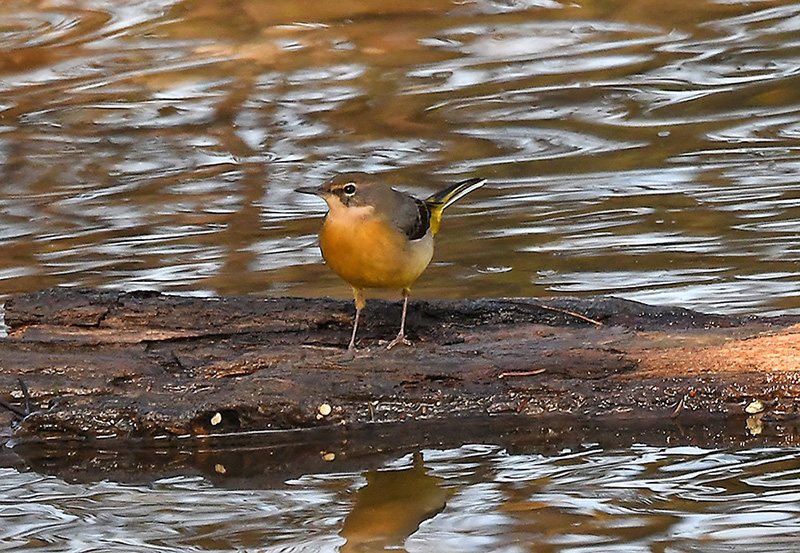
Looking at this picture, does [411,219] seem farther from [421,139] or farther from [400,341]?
[421,139]

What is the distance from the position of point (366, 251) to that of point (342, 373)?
0.50m

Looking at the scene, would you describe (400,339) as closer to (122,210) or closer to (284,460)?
(284,460)

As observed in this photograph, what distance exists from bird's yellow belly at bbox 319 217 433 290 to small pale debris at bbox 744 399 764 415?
1.47 meters

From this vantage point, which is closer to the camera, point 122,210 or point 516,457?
point 516,457

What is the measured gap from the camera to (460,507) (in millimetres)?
5258

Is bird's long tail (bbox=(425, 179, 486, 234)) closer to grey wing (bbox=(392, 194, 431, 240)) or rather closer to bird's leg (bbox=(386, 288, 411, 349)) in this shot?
grey wing (bbox=(392, 194, 431, 240))

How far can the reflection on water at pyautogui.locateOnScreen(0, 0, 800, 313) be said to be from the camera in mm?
8414

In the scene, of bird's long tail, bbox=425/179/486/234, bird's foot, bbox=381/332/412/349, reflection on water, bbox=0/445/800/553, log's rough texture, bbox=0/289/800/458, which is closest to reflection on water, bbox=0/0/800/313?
bird's long tail, bbox=425/179/486/234

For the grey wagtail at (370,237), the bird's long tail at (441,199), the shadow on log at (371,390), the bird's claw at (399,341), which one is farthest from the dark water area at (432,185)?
the bird's long tail at (441,199)

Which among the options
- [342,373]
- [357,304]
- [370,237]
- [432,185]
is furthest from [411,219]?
[432,185]

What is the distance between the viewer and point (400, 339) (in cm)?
608

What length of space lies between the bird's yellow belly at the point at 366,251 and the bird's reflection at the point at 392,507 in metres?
0.77

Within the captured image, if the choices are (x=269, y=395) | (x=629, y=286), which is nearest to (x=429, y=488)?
(x=269, y=395)

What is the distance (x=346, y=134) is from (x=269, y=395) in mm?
6073
